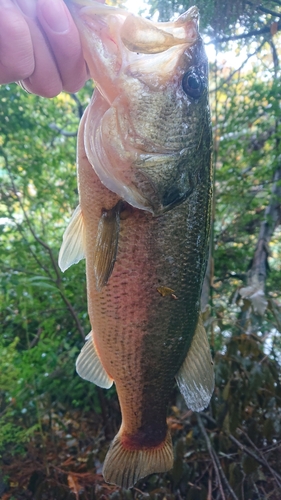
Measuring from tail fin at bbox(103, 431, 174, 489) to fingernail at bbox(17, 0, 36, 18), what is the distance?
4.91 feet

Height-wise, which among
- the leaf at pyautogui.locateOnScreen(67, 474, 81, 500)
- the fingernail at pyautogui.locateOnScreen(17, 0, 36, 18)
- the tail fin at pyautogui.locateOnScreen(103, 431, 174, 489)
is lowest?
the leaf at pyautogui.locateOnScreen(67, 474, 81, 500)

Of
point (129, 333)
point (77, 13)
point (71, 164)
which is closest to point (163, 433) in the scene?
point (129, 333)

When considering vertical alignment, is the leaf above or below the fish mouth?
→ below

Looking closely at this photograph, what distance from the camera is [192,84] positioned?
→ 43.8 inches

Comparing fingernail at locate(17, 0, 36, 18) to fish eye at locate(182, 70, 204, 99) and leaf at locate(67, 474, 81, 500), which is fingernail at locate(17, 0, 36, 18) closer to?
fish eye at locate(182, 70, 204, 99)

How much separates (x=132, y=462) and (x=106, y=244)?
877mm

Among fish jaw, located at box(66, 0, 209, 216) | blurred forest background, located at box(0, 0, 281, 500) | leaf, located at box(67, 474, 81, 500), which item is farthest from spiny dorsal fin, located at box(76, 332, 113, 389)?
leaf, located at box(67, 474, 81, 500)

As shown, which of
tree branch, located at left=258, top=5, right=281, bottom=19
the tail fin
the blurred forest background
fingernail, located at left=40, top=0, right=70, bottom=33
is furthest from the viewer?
tree branch, located at left=258, top=5, right=281, bottom=19

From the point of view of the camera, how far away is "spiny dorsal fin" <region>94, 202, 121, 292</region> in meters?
1.12

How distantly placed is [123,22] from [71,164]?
2.25 metres

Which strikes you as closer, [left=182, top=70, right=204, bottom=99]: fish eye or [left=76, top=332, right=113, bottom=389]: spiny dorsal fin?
[left=182, top=70, right=204, bottom=99]: fish eye

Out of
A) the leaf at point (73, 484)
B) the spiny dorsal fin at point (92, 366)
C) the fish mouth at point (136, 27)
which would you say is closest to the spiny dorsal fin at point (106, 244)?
the spiny dorsal fin at point (92, 366)

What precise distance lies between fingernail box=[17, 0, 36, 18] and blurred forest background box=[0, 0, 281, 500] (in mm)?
1416

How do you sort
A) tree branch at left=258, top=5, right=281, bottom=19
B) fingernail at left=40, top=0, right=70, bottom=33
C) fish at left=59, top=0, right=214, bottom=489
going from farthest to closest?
tree branch at left=258, top=5, right=281, bottom=19 < fish at left=59, top=0, right=214, bottom=489 < fingernail at left=40, top=0, right=70, bottom=33
